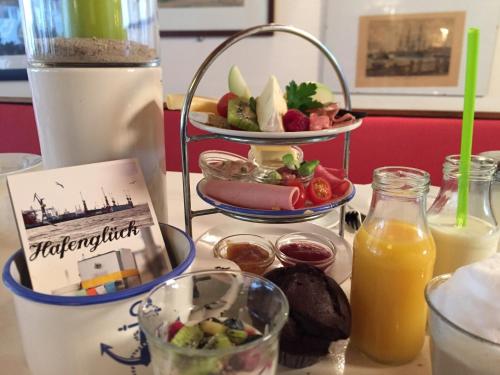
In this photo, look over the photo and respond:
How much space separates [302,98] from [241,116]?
10 centimetres

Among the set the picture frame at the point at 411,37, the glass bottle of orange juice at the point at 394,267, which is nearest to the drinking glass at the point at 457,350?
the glass bottle of orange juice at the point at 394,267

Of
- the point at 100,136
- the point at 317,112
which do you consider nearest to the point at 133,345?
the point at 100,136

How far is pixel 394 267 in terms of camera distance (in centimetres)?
39

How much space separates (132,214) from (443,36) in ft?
4.48

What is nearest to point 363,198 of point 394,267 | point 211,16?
point 394,267

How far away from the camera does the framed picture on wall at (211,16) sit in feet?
5.01

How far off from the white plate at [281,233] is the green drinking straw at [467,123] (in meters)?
0.15

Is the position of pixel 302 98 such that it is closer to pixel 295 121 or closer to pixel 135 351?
pixel 295 121

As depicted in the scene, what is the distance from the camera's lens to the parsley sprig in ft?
1.87

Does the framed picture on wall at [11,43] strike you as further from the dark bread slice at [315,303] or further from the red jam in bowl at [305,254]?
the dark bread slice at [315,303]

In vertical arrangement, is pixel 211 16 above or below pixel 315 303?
above

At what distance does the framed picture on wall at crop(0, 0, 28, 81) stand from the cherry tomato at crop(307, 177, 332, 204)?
1658 millimetres

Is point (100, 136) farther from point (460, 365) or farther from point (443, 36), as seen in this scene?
point (443, 36)

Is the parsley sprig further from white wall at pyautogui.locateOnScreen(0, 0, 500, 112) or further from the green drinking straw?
white wall at pyautogui.locateOnScreen(0, 0, 500, 112)
